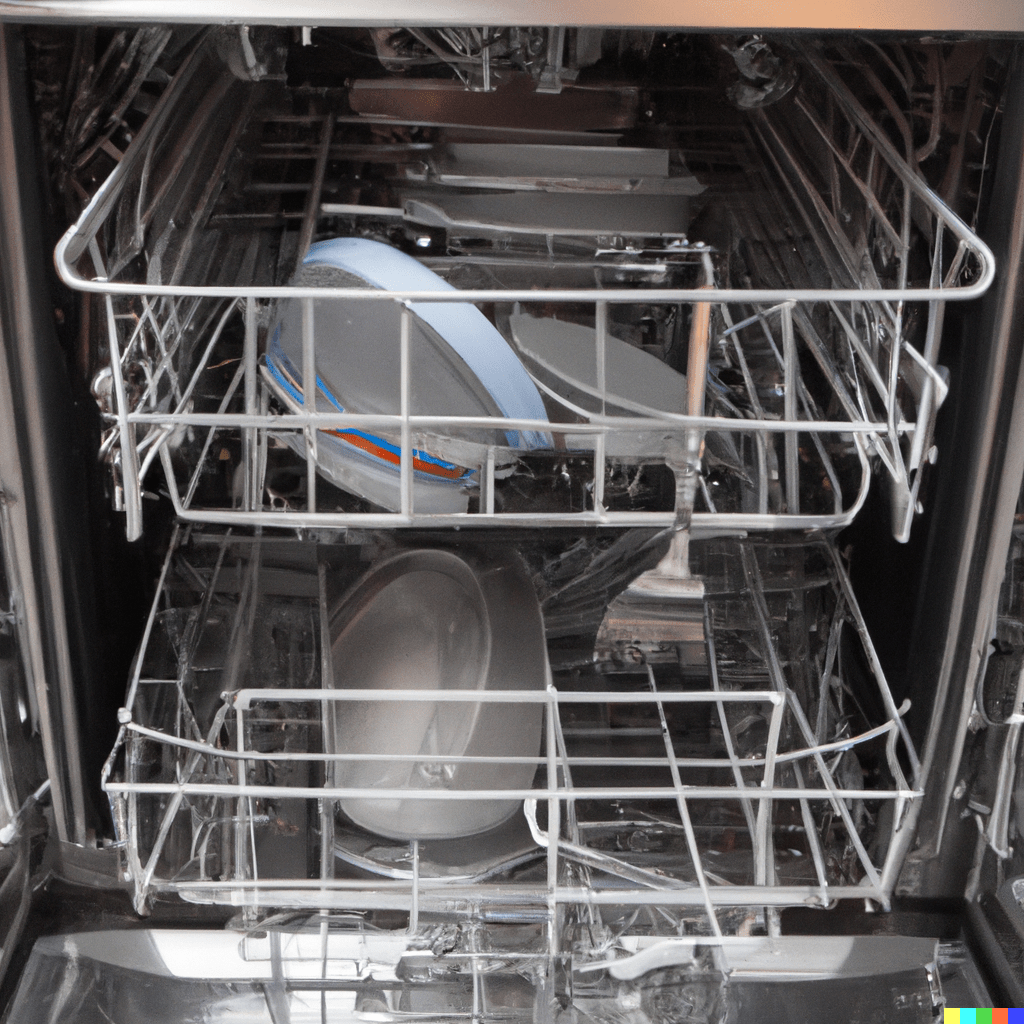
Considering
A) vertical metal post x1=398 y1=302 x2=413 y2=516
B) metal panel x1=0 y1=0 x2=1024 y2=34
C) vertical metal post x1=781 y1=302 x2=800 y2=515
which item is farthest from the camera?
vertical metal post x1=781 y1=302 x2=800 y2=515

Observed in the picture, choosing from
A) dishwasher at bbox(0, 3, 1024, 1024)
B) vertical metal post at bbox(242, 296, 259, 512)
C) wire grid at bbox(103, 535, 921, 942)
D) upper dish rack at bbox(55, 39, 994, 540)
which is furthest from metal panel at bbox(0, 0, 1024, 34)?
wire grid at bbox(103, 535, 921, 942)

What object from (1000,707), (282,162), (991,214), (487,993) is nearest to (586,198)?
(282,162)

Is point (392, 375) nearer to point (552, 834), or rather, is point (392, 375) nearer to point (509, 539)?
point (509, 539)

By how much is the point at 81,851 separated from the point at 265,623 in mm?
225

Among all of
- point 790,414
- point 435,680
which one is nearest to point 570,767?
point 435,680

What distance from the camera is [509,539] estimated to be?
0.97 metres

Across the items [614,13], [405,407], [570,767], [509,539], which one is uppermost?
[614,13]

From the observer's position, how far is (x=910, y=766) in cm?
86

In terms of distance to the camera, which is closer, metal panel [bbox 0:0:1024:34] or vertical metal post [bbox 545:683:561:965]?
metal panel [bbox 0:0:1024:34]

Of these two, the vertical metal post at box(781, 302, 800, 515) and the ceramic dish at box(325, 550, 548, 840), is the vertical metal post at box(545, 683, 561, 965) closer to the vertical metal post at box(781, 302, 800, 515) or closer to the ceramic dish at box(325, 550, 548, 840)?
the ceramic dish at box(325, 550, 548, 840)

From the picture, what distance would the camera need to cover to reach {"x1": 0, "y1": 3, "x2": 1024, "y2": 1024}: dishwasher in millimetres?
711

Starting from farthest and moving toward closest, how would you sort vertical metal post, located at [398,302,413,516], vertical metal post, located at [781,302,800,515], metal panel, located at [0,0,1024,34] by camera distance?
vertical metal post, located at [781,302,800,515], vertical metal post, located at [398,302,413,516], metal panel, located at [0,0,1024,34]

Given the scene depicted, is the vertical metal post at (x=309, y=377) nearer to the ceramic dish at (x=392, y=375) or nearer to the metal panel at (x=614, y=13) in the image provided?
the ceramic dish at (x=392, y=375)

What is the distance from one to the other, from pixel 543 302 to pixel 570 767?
0.39 meters
